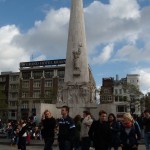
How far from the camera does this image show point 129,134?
10492mm

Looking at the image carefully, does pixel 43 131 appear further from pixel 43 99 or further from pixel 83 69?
pixel 43 99

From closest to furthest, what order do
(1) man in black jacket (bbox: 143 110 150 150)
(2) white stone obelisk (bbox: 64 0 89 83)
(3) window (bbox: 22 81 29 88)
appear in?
1. (1) man in black jacket (bbox: 143 110 150 150)
2. (2) white stone obelisk (bbox: 64 0 89 83)
3. (3) window (bbox: 22 81 29 88)

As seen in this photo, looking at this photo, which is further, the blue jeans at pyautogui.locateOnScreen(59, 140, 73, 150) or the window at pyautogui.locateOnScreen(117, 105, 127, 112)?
Answer: the window at pyautogui.locateOnScreen(117, 105, 127, 112)

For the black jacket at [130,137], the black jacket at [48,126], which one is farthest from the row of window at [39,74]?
the black jacket at [130,137]

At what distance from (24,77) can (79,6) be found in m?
65.0

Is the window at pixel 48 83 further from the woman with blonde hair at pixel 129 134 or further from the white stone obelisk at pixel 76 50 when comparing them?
the woman with blonde hair at pixel 129 134

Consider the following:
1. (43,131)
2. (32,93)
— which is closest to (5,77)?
(32,93)

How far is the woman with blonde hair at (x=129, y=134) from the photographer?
1040cm

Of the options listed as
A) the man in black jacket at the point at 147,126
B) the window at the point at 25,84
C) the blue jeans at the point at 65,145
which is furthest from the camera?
the window at the point at 25,84

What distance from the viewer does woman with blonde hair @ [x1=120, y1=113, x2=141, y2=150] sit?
409 inches

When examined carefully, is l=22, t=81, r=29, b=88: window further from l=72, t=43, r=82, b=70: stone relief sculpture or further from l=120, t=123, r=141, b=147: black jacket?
l=120, t=123, r=141, b=147: black jacket

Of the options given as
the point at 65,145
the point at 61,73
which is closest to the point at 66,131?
the point at 65,145

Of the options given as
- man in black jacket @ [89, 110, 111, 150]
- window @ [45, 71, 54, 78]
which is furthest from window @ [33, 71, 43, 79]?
man in black jacket @ [89, 110, 111, 150]

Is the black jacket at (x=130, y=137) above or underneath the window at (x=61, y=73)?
underneath
